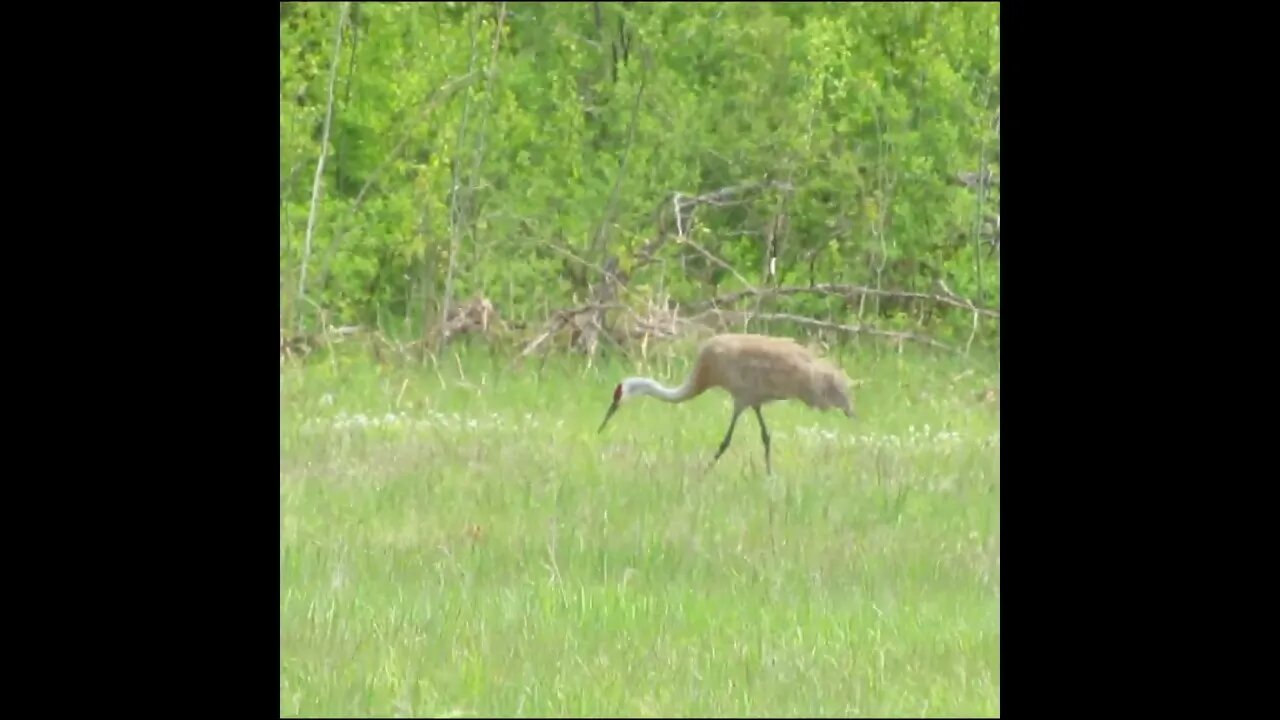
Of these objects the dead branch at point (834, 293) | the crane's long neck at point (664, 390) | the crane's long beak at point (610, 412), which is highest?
the dead branch at point (834, 293)

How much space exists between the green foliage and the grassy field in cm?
212

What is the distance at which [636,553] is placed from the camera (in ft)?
19.4

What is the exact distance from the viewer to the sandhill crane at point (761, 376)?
27.9 ft

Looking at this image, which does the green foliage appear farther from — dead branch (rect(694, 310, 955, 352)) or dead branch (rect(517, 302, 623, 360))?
dead branch (rect(517, 302, 623, 360))

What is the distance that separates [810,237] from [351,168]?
417cm

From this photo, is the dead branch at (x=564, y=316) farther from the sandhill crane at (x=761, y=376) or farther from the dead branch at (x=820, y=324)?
the sandhill crane at (x=761, y=376)

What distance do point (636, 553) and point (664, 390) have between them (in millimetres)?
3156

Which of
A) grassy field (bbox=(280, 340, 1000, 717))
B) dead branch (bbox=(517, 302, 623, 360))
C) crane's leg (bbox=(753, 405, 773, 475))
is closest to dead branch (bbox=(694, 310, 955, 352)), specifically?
grassy field (bbox=(280, 340, 1000, 717))

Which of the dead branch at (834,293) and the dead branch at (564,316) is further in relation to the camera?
the dead branch at (564,316)

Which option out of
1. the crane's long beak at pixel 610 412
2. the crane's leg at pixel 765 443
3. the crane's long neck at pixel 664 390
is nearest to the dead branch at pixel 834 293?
the crane's long neck at pixel 664 390

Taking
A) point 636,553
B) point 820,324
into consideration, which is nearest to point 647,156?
point 820,324

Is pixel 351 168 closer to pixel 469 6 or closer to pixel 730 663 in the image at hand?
pixel 469 6

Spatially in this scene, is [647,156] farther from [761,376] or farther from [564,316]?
[761,376]

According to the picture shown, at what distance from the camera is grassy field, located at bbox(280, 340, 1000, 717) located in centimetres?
426
